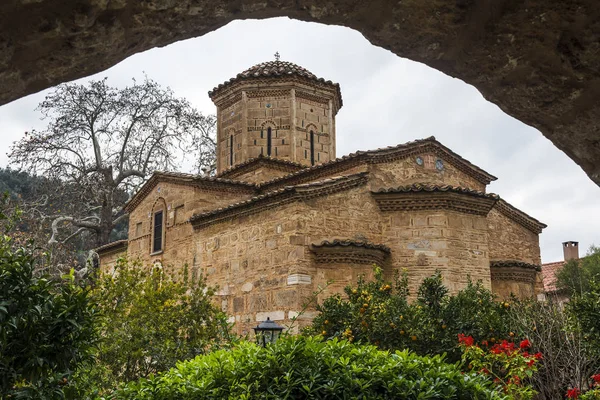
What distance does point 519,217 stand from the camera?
1440cm

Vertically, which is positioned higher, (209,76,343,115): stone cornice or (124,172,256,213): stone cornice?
(209,76,343,115): stone cornice

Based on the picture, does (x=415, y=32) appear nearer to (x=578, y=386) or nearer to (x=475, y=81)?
(x=475, y=81)

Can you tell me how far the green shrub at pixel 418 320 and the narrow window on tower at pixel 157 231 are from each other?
7.08 metres

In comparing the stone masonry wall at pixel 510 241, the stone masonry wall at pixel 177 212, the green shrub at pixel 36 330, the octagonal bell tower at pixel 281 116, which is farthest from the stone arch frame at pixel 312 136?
the green shrub at pixel 36 330

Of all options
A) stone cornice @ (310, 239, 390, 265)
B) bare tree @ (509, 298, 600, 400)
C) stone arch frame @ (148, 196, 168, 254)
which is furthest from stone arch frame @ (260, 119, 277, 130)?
bare tree @ (509, 298, 600, 400)

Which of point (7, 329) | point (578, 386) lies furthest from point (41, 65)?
point (578, 386)

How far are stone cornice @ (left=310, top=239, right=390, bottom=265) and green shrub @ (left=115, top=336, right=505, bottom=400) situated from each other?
19.0 feet

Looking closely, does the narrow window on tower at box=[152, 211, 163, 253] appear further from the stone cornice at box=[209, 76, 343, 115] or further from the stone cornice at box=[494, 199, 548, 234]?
the stone cornice at box=[494, 199, 548, 234]

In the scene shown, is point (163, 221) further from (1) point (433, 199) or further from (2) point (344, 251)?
(1) point (433, 199)

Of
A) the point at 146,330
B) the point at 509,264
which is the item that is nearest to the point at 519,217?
the point at 509,264

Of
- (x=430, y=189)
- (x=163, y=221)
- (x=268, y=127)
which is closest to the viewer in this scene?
(x=430, y=189)

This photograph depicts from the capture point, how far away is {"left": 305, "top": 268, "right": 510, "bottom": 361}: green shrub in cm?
802

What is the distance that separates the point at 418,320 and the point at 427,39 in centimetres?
642

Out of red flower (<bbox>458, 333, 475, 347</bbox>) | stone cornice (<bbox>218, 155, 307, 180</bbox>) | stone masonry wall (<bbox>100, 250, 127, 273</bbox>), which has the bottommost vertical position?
red flower (<bbox>458, 333, 475, 347</bbox>)
